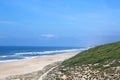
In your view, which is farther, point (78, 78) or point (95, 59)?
point (95, 59)

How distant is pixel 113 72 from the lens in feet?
94.7

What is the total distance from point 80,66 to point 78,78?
9.59 feet

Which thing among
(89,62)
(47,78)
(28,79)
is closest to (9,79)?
(28,79)

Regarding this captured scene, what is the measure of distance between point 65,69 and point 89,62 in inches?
101

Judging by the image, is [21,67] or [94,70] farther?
[21,67]

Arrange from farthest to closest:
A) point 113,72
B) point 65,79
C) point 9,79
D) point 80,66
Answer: point 9,79 → point 80,66 → point 65,79 → point 113,72

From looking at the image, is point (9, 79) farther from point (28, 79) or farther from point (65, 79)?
point (65, 79)

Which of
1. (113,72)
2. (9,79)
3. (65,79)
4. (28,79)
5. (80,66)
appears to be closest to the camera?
(113,72)

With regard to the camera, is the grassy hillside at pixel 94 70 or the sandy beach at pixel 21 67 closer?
the grassy hillside at pixel 94 70

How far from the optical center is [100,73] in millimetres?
29453

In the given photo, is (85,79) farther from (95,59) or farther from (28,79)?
(28,79)

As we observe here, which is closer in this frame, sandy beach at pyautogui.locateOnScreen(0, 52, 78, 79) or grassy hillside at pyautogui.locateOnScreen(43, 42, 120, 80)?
grassy hillside at pyautogui.locateOnScreen(43, 42, 120, 80)

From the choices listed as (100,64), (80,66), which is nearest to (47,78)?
(80,66)

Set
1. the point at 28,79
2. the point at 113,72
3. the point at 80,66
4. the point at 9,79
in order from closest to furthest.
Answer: the point at 113,72 → the point at 80,66 → the point at 28,79 → the point at 9,79
